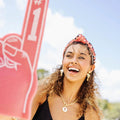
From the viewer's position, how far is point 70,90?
2809mm

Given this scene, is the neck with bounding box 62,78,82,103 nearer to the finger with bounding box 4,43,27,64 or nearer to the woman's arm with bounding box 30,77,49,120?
the woman's arm with bounding box 30,77,49,120

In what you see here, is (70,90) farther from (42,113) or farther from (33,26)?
(33,26)

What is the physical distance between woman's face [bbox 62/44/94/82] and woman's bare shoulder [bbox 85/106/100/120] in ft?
1.80

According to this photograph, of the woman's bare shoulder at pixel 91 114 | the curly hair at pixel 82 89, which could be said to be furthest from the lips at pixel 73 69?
the woman's bare shoulder at pixel 91 114

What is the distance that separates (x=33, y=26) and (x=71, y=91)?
1368 mm

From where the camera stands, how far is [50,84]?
291 cm

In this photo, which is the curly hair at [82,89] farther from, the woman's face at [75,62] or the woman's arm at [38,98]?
the woman's face at [75,62]

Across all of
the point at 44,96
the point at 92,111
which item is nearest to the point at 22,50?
the point at 44,96

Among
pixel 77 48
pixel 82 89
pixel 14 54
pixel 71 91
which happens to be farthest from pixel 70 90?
pixel 14 54

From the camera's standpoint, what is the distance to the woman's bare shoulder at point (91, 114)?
284cm

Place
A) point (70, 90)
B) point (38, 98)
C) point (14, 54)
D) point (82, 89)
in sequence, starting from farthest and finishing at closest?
point (82, 89) → point (70, 90) → point (38, 98) → point (14, 54)

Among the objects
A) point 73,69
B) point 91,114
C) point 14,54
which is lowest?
point 91,114

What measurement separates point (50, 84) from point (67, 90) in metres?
0.23

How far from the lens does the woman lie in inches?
101
